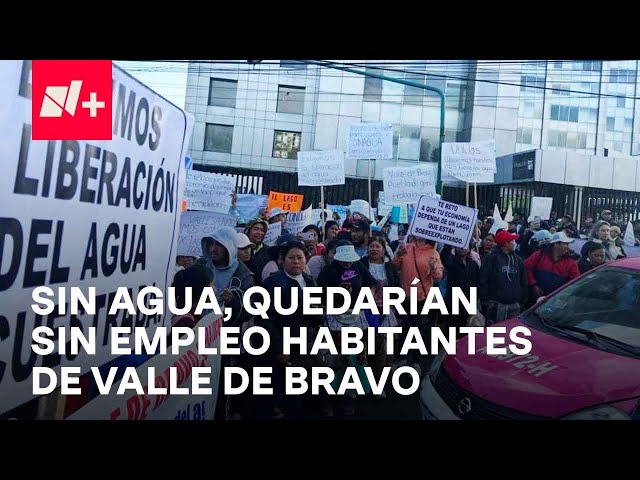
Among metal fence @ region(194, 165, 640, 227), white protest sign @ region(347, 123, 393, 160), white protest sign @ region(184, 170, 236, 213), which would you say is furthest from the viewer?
white protest sign @ region(347, 123, 393, 160)

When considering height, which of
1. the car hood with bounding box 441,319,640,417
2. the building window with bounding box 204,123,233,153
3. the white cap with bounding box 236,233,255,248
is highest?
the building window with bounding box 204,123,233,153

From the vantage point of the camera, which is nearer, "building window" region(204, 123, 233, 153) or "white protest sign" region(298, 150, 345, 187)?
"white protest sign" region(298, 150, 345, 187)

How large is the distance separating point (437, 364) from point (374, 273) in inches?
34.5

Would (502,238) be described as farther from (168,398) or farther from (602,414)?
(168,398)

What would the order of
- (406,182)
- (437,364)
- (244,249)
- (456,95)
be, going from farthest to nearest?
(456,95) < (406,182) < (244,249) < (437,364)

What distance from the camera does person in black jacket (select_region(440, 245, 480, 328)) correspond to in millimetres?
3941

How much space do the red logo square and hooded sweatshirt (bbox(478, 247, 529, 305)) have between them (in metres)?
2.88

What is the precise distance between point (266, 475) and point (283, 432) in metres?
0.27

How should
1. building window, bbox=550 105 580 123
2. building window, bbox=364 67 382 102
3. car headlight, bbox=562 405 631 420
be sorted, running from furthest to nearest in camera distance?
building window, bbox=550 105 580 123 < building window, bbox=364 67 382 102 < car headlight, bbox=562 405 631 420

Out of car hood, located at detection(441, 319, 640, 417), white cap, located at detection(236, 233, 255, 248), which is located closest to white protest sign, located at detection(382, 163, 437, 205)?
white cap, located at detection(236, 233, 255, 248)

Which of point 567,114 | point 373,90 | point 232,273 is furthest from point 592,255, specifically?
point 567,114

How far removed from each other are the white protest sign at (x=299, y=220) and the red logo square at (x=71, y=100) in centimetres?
381

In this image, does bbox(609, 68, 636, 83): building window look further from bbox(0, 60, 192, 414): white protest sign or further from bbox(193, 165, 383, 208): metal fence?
bbox(193, 165, 383, 208): metal fence

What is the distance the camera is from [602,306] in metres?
3.07
